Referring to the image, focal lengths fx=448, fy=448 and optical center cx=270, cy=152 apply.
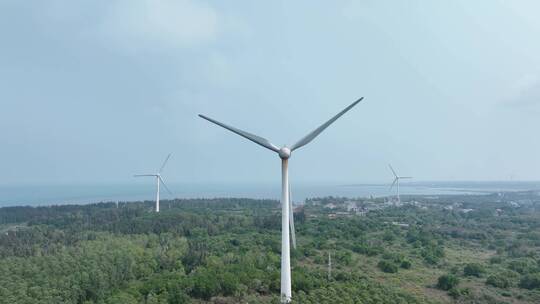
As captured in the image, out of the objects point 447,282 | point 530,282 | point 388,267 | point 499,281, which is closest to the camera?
point 447,282

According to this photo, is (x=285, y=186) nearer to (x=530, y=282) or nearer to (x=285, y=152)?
(x=285, y=152)

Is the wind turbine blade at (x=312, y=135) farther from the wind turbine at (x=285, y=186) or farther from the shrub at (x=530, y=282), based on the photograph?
the shrub at (x=530, y=282)

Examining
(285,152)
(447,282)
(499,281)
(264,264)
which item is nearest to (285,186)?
(285,152)

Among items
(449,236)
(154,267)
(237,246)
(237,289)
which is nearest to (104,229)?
(237,246)

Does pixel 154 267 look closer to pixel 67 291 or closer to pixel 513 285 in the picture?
pixel 67 291

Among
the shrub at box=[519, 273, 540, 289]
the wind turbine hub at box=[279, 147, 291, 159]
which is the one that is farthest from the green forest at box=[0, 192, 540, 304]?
the wind turbine hub at box=[279, 147, 291, 159]

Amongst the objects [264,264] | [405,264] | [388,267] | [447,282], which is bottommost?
[447,282]

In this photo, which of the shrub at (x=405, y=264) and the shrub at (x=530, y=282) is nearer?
the shrub at (x=530, y=282)

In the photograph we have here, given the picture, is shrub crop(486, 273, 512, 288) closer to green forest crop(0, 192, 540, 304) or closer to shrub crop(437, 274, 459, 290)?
green forest crop(0, 192, 540, 304)

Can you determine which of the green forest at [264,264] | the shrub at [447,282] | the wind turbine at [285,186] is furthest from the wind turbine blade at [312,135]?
the shrub at [447,282]

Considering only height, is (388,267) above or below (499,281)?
above
